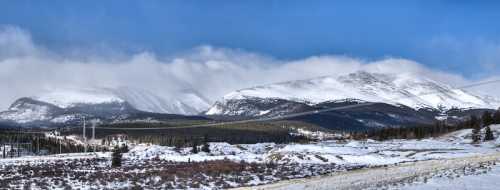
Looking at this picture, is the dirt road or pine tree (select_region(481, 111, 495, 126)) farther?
pine tree (select_region(481, 111, 495, 126))

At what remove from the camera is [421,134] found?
173250mm

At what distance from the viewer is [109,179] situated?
4741cm

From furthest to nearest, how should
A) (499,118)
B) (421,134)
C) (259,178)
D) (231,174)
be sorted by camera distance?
(421,134) < (499,118) < (231,174) < (259,178)

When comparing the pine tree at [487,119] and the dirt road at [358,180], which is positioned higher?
the pine tree at [487,119]

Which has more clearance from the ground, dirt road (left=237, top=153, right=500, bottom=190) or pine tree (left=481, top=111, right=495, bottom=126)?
pine tree (left=481, top=111, right=495, bottom=126)

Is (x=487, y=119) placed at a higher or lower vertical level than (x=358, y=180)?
higher

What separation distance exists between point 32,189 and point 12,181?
6.30 meters

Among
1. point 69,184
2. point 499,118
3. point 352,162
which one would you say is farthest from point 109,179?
point 499,118

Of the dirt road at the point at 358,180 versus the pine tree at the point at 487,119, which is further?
the pine tree at the point at 487,119

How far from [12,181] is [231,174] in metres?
16.4

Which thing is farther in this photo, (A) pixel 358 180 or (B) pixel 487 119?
(B) pixel 487 119

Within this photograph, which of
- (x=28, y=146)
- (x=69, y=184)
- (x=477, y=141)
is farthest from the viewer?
(x=28, y=146)

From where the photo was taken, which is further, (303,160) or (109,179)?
(303,160)

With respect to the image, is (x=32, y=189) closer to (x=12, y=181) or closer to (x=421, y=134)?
(x=12, y=181)
